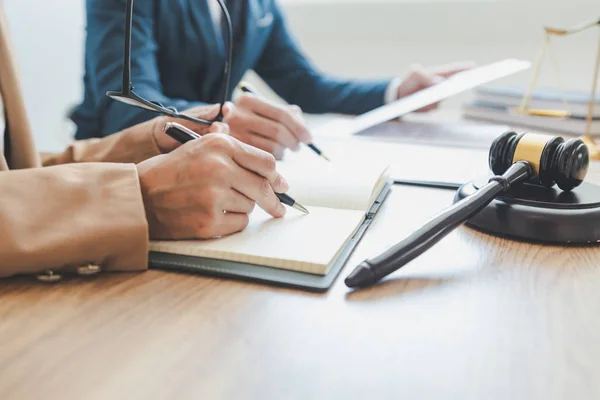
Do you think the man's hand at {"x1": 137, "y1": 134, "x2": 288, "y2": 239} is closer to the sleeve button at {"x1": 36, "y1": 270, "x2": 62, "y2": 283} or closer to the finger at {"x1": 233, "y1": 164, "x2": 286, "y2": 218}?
the finger at {"x1": 233, "y1": 164, "x2": 286, "y2": 218}

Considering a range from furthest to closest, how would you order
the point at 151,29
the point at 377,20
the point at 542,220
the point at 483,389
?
1. the point at 377,20
2. the point at 151,29
3. the point at 542,220
4. the point at 483,389

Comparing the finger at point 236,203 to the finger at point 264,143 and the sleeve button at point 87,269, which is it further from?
the finger at point 264,143

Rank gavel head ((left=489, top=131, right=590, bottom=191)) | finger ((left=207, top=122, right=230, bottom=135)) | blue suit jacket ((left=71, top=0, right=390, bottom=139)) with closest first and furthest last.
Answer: gavel head ((left=489, top=131, right=590, bottom=191)) < finger ((left=207, top=122, right=230, bottom=135)) < blue suit jacket ((left=71, top=0, right=390, bottom=139))

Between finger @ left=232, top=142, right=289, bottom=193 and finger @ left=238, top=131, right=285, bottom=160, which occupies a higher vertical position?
finger @ left=232, top=142, right=289, bottom=193

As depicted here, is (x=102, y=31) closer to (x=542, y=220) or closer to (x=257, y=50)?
(x=257, y=50)

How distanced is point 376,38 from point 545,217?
1677mm

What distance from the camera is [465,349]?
0.38 m

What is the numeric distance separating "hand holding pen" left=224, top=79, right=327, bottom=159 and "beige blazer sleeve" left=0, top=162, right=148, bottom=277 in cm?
38

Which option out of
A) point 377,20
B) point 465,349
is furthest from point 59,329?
point 377,20

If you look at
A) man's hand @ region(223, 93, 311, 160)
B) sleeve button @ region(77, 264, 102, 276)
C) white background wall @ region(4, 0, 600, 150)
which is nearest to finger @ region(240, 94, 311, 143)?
man's hand @ region(223, 93, 311, 160)

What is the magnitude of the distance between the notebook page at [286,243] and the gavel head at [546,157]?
0.19 meters

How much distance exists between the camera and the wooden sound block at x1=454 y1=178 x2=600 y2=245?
1.89 ft

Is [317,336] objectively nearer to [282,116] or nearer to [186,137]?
[186,137]

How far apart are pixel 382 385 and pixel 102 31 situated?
1097 millimetres
